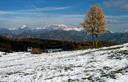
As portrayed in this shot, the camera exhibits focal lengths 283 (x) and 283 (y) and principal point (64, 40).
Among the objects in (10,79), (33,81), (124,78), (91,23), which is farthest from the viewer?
(91,23)

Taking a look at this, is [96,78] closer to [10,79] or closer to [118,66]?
[118,66]

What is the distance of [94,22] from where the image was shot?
97.6 m

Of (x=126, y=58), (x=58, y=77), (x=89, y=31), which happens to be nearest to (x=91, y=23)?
(x=89, y=31)

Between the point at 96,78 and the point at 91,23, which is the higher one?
the point at 91,23

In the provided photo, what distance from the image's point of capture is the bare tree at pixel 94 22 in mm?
97375

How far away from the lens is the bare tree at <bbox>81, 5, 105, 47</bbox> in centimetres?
9738

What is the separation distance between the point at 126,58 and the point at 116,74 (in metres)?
8.02

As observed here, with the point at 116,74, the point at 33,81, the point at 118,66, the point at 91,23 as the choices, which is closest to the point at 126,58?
the point at 118,66

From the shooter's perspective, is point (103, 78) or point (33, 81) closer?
point (103, 78)

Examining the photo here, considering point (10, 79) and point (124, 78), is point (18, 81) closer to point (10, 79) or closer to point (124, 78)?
point (10, 79)

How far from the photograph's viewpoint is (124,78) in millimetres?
24781

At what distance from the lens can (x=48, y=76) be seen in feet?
100

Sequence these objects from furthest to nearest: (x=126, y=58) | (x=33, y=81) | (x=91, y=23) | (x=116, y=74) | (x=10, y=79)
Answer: (x=91, y=23) → (x=126, y=58) → (x=10, y=79) → (x=33, y=81) → (x=116, y=74)

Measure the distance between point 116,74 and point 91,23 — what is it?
7128cm
